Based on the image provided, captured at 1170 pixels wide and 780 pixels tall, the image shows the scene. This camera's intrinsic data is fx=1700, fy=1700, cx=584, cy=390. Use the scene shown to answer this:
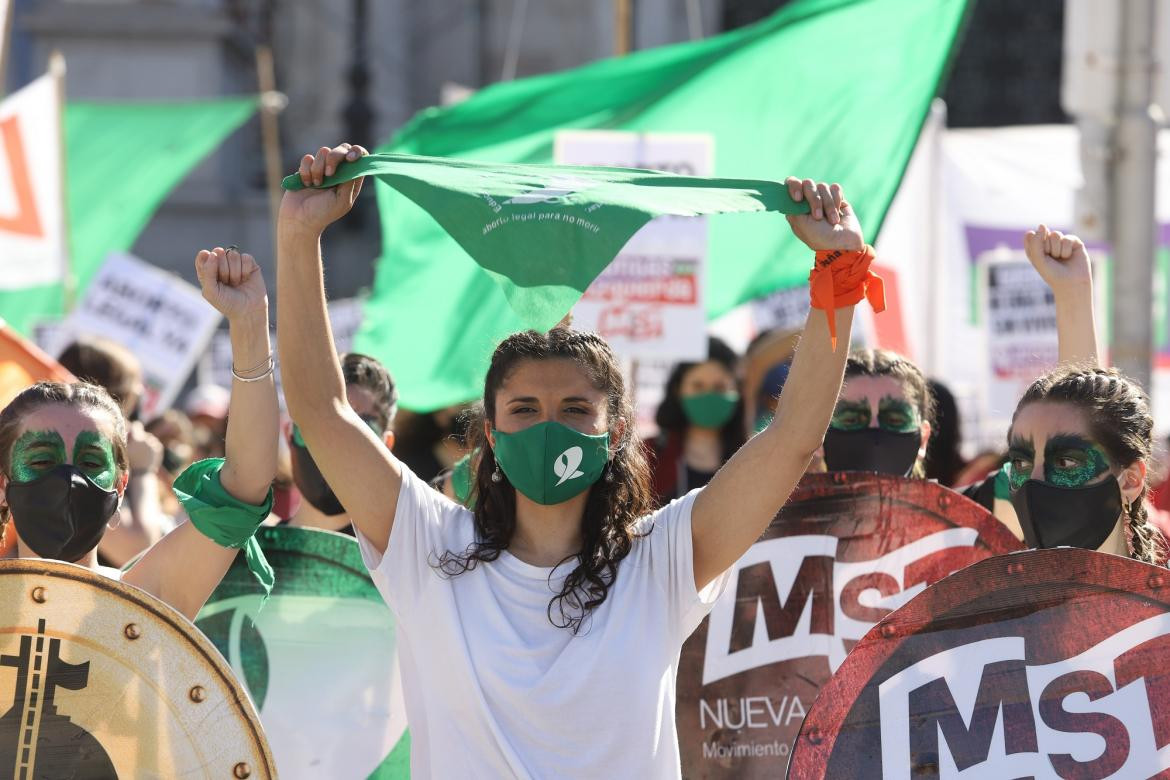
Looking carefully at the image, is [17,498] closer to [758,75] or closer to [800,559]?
[800,559]

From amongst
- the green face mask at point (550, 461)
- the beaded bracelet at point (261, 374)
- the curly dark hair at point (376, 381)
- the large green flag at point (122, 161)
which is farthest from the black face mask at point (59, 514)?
the large green flag at point (122, 161)

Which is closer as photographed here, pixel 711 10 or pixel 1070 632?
pixel 1070 632

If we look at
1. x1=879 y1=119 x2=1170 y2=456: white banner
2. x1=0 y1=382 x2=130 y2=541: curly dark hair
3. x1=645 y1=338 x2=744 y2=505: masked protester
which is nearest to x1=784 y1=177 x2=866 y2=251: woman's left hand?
x1=0 y1=382 x2=130 y2=541: curly dark hair

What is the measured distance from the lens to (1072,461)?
2.95 meters

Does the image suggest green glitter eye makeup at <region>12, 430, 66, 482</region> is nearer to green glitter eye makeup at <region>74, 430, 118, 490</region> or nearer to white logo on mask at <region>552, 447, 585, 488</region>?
green glitter eye makeup at <region>74, 430, 118, 490</region>

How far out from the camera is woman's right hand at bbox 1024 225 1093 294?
3.34 metres

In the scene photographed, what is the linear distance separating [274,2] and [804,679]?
15.7 metres

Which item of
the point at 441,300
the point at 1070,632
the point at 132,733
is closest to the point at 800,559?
the point at 1070,632

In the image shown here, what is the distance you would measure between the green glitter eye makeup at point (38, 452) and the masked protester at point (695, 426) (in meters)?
3.28

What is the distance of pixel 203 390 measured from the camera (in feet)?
30.2

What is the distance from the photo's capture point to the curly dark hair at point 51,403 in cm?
295

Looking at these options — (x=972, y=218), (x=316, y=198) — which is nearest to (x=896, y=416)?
→ (x=316, y=198)

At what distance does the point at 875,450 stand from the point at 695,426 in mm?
2541

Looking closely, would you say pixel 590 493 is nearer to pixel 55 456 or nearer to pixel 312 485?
pixel 55 456
